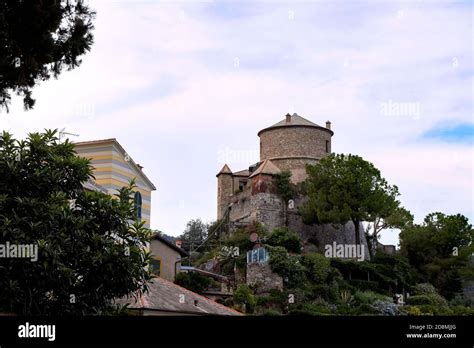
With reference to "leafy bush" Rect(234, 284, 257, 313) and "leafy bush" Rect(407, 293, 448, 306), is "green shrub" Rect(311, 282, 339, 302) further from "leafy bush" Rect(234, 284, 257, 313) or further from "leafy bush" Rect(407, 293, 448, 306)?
"leafy bush" Rect(234, 284, 257, 313)

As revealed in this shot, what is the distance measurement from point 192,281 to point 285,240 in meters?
13.7

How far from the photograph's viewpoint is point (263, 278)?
4181 cm

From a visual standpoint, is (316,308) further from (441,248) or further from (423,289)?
(441,248)

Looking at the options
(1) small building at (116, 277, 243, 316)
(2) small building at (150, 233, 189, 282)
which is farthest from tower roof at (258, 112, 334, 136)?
(1) small building at (116, 277, 243, 316)

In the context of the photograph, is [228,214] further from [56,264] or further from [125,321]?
[125,321]

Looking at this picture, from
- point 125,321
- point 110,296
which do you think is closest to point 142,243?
point 110,296

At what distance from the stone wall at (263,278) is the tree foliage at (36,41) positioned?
2891cm

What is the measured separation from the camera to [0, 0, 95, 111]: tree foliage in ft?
42.9

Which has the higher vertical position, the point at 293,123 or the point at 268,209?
the point at 293,123

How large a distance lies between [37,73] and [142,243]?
4.39 m

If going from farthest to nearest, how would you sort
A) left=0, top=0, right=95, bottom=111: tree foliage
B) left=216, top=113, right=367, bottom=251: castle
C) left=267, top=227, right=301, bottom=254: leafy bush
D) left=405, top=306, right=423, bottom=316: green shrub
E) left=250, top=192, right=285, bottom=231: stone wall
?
left=216, top=113, right=367, bottom=251: castle < left=250, top=192, right=285, bottom=231: stone wall < left=267, top=227, right=301, bottom=254: leafy bush < left=405, top=306, right=423, bottom=316: green shrub < left=0, top=0, right=95, bottom=111: tree foliage

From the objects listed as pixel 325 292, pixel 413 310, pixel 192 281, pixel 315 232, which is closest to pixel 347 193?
pixel 315 232

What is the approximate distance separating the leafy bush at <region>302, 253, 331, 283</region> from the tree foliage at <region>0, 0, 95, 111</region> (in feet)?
108

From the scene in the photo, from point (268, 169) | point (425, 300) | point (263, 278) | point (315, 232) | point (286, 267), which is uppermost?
point (268, 169)
